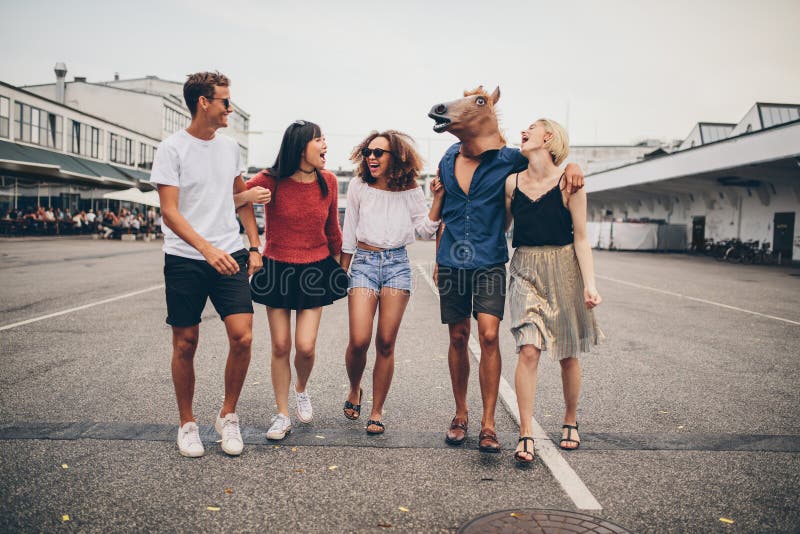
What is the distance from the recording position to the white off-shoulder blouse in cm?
427

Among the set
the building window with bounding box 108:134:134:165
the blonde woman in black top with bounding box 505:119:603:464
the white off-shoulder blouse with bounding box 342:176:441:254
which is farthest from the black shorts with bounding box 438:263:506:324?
the building window with bounding box 108:134:134:165

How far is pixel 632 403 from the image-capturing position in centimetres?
495

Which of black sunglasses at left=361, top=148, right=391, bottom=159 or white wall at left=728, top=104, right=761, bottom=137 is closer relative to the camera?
black sunglasses at left=361, top=148, right=391, bottom=159

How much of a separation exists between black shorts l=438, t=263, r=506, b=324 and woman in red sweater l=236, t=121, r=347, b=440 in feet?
2.51

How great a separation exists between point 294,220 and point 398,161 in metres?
0.77

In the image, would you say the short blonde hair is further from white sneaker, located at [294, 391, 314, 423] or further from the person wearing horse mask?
white sneaker, located at [294, 391, 314, 423]

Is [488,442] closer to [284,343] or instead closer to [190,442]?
[284,343]

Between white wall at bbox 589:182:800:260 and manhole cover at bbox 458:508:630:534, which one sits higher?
white wall at bbox 589:182:800:260

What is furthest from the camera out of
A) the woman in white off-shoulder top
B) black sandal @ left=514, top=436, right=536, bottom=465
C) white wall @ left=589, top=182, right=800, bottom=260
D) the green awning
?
white wall @ left=589, top=182, right=800, bottom=260

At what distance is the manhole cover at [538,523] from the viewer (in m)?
2.80

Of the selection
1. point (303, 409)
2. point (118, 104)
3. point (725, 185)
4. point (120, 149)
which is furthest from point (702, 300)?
point (118, 104)

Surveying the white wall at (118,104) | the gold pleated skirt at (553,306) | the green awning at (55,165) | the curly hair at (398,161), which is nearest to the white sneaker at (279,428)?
the gold pleated skirt at (553,306)

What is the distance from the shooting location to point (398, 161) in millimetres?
4273

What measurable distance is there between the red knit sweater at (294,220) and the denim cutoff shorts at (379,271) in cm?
26
